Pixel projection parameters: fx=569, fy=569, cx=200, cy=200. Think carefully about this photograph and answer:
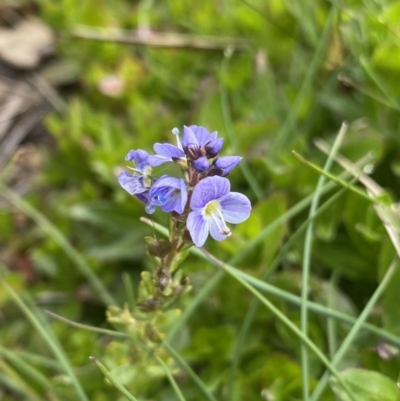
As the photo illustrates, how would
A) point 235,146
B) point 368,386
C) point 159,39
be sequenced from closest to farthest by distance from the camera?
point 368,386
point 235,146
point 159,39

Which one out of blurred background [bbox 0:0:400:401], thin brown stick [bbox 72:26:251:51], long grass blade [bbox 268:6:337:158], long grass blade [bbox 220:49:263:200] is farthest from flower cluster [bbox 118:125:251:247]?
thin brown stick [bbox 72:26:251:51]

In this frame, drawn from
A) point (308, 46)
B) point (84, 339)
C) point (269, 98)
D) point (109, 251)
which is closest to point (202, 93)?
point (269, 98)

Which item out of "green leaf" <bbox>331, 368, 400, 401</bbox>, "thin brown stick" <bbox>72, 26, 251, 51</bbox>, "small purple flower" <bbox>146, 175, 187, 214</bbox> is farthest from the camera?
"thin brown stick" <bbox>72, 26, 251, 51</bbox>

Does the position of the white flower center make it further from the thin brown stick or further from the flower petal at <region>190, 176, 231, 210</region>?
the thin brown stick

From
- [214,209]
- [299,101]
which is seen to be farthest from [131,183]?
[299,101]

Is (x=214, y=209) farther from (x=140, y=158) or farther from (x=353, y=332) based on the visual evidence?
(x=353, y=332)

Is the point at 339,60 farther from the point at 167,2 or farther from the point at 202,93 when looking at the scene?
the point at 167,2

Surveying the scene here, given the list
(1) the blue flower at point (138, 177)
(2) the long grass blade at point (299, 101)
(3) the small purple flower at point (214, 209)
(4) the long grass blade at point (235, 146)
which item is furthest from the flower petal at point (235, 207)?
(2) the long grass blade at point (299, 101)
